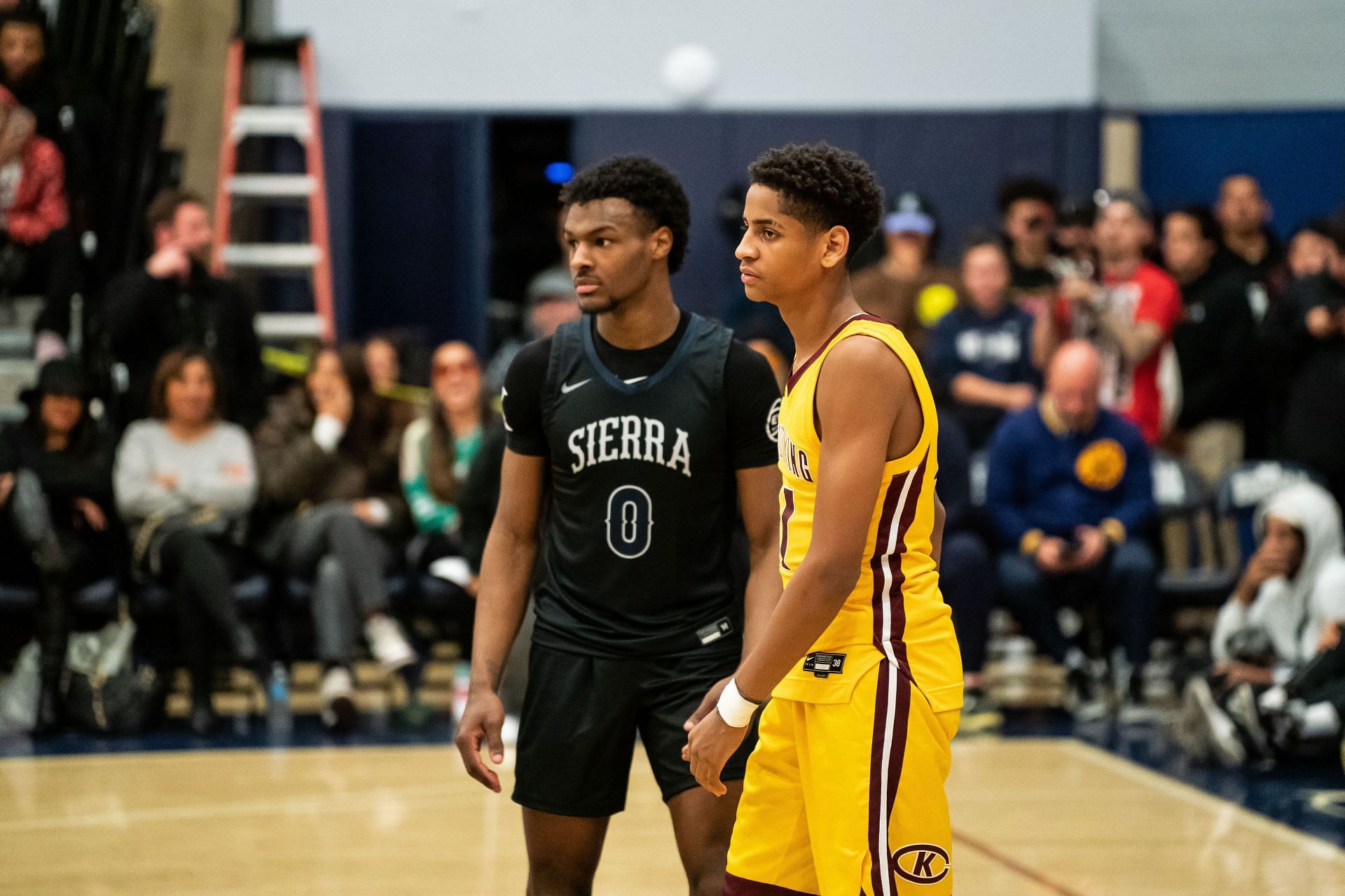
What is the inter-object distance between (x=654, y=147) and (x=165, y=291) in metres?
4.04

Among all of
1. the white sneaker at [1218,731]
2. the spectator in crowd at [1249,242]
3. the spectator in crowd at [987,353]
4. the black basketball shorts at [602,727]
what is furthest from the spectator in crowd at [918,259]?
the black basketball shorts at [602,727]

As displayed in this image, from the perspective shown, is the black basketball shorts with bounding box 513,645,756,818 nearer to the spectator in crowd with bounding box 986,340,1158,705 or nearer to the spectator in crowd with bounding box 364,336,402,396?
the spectator in crowd with bounding box 986,340,1158,705

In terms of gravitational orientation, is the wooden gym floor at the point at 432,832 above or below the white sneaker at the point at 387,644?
below

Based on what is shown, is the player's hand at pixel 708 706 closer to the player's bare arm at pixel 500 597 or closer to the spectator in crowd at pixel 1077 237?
the player's bare arm at pixel 500 597

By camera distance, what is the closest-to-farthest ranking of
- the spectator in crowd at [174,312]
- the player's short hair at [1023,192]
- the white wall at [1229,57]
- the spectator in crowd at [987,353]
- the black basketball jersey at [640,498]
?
the black basketball jersey at [640,498], the spectator in crowd at [174,312], the spectator in crowd at [987,353], the player's short hair at [1023,192], the white wall at [1229,57]

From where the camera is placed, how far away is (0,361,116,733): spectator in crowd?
22.7ft

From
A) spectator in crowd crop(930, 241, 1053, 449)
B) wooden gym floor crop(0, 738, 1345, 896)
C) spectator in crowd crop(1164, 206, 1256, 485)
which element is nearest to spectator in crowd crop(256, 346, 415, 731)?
wooden gym floor crop(0, 738, 1345, 896)

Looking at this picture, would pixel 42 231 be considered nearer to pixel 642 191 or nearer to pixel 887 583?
pixel 642 191

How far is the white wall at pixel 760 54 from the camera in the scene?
1109cm

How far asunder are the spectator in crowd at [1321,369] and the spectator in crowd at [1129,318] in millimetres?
645

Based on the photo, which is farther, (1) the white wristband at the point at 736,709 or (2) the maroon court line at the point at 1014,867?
(2) the maroon court line at the point at 1014,867

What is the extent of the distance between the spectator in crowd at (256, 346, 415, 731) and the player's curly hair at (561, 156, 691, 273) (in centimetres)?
425

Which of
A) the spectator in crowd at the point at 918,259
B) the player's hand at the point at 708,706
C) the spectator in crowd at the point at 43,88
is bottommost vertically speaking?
the player's hand at the point at 708,706

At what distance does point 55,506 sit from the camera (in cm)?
715
